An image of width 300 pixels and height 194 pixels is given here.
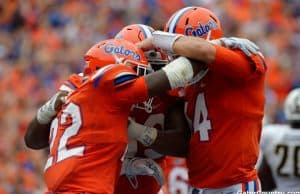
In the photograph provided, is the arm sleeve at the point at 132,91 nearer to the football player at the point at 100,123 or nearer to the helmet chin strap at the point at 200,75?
the football player at the point at 100,123

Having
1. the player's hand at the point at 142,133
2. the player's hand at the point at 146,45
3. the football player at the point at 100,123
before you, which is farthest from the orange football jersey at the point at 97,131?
the player's hand at the point at 146,45

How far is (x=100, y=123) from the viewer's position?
497 centimetres

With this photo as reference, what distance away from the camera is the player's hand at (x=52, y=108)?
5309 millimetres

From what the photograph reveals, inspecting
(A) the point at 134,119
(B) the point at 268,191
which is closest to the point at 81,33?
(B) the point at 268,191

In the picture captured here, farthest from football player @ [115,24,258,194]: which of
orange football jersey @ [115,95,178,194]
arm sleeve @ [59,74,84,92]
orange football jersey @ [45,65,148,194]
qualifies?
orange football jersey @ [45,65,148,194]

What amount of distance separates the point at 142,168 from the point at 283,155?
178 cm

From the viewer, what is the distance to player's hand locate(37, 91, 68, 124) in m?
5.31

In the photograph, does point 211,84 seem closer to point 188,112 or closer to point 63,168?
point 188,112

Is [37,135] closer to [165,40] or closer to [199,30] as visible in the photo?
[165,40]

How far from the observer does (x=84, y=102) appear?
16.4 ft

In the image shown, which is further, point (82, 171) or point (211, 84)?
point (211, 84)

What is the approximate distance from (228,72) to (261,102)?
361 millimetres

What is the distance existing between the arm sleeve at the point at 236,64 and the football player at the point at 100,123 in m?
0.15

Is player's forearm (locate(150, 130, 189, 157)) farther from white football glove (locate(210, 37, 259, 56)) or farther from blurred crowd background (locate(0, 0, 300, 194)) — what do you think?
blurred crowd background (locate(0, 0, 300, 194))
